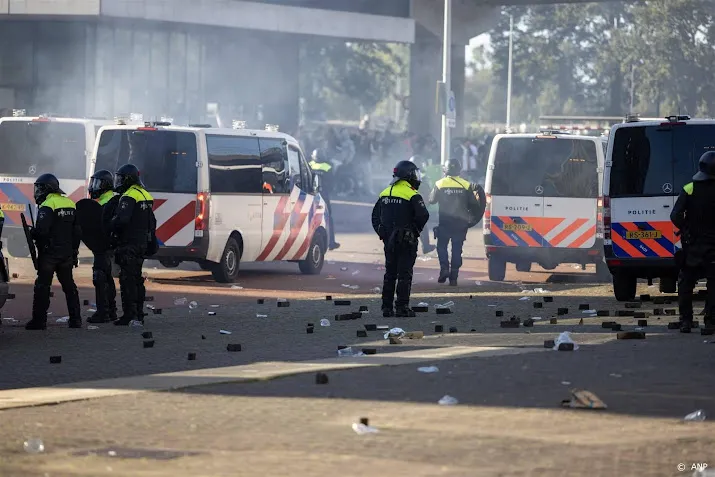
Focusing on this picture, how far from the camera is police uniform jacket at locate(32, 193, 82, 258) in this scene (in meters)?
15.0

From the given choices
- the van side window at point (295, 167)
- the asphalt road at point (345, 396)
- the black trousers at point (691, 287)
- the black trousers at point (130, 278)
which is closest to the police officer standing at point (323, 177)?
the van side window at point (295, 167)

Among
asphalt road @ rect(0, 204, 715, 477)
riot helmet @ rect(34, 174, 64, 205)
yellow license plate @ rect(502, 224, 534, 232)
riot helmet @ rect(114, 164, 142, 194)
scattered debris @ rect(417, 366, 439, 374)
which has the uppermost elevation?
riot helmet @ rect(114, 164, 142, 194)

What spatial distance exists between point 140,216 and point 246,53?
31.7 m

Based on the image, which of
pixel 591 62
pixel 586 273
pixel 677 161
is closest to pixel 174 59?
pixel 586 273

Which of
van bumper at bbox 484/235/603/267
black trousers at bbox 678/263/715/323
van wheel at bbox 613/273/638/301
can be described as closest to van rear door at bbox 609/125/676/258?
van wheel at bbox 613/273/638/301

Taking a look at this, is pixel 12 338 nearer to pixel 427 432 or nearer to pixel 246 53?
pixel 427 432

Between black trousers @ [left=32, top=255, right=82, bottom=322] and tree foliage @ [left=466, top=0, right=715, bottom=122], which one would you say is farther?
tree foliage @ [left=466, top=0, right=715, bottom=122]

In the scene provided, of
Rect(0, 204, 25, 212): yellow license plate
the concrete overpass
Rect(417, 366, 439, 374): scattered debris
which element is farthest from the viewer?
the concrete overpass

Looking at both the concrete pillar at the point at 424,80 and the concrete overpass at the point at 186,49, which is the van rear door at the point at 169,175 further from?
the concrete pillar at the point at 424,80

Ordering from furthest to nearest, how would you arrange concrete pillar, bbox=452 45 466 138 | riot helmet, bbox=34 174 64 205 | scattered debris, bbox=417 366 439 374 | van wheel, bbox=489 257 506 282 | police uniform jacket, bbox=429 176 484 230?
concrete pillar, bbox=452 45 466 138, van wheel, bbox=489 257 506 282, police uniform jacket, bbox=429 176 484 230, riot helmet, bbox=34 174 64 205, scattered debris, bbox=417 366 439 374

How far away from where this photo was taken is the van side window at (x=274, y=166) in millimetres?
21844

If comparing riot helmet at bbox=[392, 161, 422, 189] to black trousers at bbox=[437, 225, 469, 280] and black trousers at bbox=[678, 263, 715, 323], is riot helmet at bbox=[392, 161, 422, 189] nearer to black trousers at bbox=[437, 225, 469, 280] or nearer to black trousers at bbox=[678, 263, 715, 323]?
black trousers at bbox=[678, 263, 715, 323]

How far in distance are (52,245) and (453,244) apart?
23.7 feet

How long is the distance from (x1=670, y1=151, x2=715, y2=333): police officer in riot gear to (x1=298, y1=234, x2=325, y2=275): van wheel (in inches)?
380
